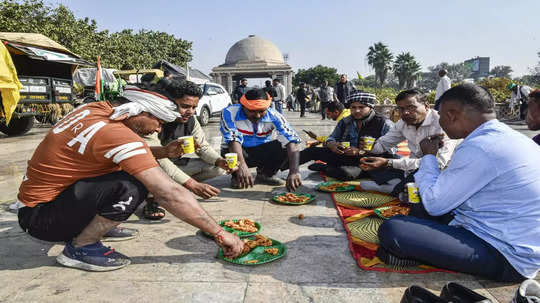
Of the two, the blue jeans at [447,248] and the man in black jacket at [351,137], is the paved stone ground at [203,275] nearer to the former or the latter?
the blue jeans at [447,248]

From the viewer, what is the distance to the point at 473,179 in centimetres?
192

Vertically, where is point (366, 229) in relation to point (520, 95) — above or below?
below

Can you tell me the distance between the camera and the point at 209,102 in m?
13.5

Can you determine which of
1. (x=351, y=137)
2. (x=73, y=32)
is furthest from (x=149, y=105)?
(x=73, y=32)

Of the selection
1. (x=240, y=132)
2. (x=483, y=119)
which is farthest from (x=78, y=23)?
(x=483, y=119)

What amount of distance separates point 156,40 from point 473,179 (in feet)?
124

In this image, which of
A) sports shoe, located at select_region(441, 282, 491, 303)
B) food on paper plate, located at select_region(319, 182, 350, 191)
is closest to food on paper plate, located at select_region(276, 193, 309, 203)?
food on paper plate, located at select_region(319, 182, 350, 191)

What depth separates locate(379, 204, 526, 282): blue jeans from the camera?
2039 mm

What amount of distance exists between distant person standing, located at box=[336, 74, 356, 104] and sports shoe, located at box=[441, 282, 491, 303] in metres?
12.0

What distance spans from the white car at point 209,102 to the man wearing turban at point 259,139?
804cm

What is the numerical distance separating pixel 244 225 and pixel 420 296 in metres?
1.69

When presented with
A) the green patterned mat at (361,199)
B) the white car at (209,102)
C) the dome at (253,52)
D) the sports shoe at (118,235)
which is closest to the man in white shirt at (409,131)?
the green patterned mat at (361,199)

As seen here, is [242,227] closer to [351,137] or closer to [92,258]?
[92,258]

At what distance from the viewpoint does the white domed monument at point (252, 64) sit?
189 ft
